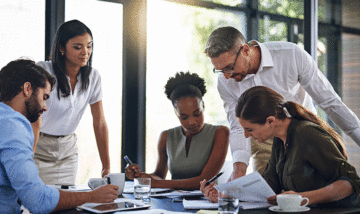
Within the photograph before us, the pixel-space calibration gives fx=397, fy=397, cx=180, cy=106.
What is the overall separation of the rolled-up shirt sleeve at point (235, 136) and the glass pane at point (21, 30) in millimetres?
1467

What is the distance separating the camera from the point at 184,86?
2.68 m

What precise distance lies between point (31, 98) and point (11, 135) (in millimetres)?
247

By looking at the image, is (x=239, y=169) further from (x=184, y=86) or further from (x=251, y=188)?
(x=184, y=86)

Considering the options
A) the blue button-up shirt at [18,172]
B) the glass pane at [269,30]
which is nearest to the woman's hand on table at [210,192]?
the blue button-up shirt at [18,172]

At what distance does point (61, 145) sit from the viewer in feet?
7.97

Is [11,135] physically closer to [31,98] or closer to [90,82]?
[31,98]

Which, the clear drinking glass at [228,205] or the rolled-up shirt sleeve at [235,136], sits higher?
the rolled-up shirt sleeve at [235,136]

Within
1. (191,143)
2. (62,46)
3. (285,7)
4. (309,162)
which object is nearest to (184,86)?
(191,143)

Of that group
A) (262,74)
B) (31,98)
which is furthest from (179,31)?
(31,98)

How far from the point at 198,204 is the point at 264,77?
925 mm

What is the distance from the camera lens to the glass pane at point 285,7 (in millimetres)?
3873

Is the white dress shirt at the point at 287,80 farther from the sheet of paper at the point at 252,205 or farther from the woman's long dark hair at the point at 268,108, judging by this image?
the sheet of paper at the point at 252,205

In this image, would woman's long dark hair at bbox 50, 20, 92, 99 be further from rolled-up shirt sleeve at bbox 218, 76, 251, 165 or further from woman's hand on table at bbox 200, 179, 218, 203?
woman's hand on table at bbox 200, 179, 218, 203

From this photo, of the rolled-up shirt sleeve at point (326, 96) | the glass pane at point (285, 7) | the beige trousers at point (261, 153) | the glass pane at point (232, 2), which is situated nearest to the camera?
the rolled-up shirt sleeve at point (326, 96)
